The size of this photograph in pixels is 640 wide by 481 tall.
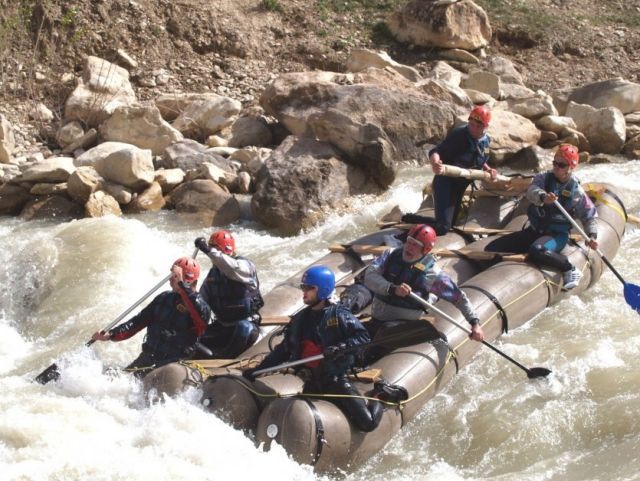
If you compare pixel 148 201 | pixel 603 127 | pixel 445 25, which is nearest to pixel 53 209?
pixel 148 201

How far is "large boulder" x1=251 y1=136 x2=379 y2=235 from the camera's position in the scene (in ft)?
44.1

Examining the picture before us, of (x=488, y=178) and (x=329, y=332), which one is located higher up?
(x=329, y=332)

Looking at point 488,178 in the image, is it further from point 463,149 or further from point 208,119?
point 208,119

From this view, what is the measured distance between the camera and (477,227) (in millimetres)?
11344

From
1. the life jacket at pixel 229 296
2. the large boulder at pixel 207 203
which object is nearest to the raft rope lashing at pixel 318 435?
the life jacket at pixel 229 296

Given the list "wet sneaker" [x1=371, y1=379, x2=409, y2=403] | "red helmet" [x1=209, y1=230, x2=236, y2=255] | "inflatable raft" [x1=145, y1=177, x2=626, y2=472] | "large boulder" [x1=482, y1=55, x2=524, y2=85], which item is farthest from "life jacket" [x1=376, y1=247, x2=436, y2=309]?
"large boulder" [x1=482, y1=55, x2=524, y2=85]

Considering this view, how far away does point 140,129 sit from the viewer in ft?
51.9

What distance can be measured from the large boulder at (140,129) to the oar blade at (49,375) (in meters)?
7.69

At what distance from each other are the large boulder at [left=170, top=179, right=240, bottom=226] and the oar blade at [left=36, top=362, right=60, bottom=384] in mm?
5355

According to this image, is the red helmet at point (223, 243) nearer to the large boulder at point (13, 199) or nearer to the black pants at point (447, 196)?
the black pants at point (447, 196)

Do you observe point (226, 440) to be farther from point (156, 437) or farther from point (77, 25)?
point (77, 25)

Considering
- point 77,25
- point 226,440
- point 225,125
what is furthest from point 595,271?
point 77,25

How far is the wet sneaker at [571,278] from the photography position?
1000 centimetres

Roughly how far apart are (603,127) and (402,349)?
9.87 meters
